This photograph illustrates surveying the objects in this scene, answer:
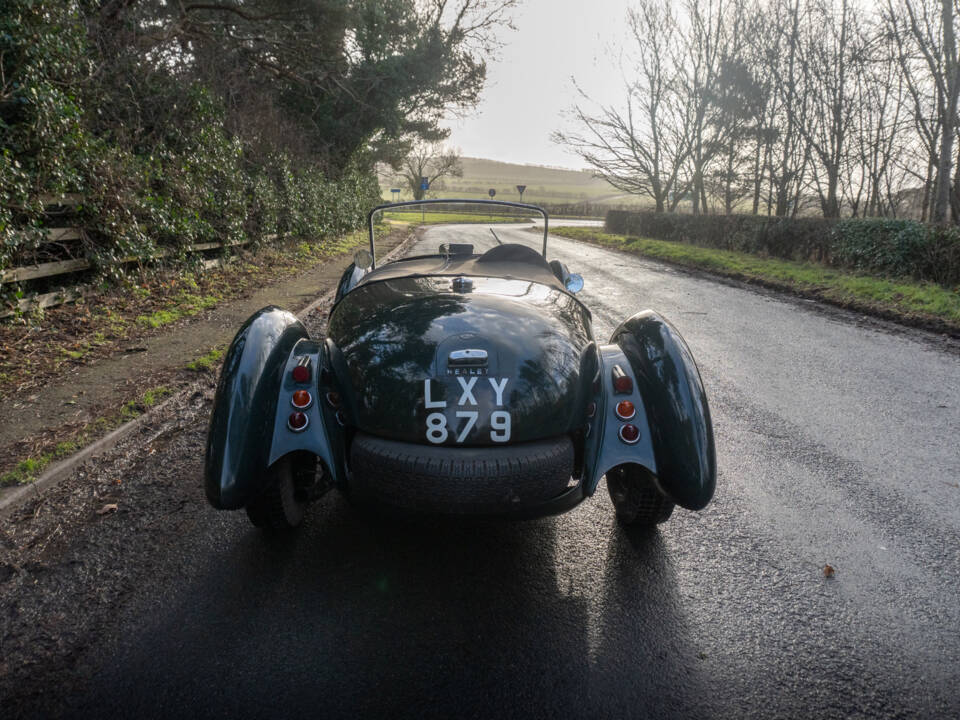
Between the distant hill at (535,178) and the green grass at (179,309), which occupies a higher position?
the distant hill at (535,178)

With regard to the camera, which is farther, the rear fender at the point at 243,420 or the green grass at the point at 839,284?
the green grass at the point at 839,284

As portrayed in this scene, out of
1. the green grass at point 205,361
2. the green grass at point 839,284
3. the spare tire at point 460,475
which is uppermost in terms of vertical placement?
the green grass at point 839,284

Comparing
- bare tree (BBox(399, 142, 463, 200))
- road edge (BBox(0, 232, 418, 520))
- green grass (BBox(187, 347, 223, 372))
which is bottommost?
road edge (BBox(0, 232, 418, 520))

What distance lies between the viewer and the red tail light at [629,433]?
2500 mm

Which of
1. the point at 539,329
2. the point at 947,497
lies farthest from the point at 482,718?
the point at 947,497

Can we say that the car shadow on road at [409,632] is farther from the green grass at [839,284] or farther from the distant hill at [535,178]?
the distant hill at [535,178]

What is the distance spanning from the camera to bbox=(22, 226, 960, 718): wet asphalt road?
184cm

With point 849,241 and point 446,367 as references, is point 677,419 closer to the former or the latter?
point 446,367

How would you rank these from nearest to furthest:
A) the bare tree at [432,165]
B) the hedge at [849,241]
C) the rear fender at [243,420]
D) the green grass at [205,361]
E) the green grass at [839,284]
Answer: the rear fender at [243,420]
the green grass at [205,361]
the green grass at [839,284]
the hedge at [849,241]
the bare tree at [432,165]

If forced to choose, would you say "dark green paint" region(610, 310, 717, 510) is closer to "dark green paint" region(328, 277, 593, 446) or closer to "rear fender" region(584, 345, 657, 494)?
"rear fender" region(584, 345, 657, 494)

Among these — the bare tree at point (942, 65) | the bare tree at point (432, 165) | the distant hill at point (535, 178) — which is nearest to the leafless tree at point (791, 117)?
the bare tree at point (942, 65)

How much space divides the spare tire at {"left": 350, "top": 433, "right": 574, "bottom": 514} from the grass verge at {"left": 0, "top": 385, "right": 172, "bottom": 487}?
7.16ft

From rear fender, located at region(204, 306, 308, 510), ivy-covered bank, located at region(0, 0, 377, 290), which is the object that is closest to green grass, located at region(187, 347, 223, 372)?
ivy-covered bank, located at region(0, 0, 377, 290)

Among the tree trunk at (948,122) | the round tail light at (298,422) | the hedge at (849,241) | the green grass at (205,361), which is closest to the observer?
the round tail light at (298,422)
